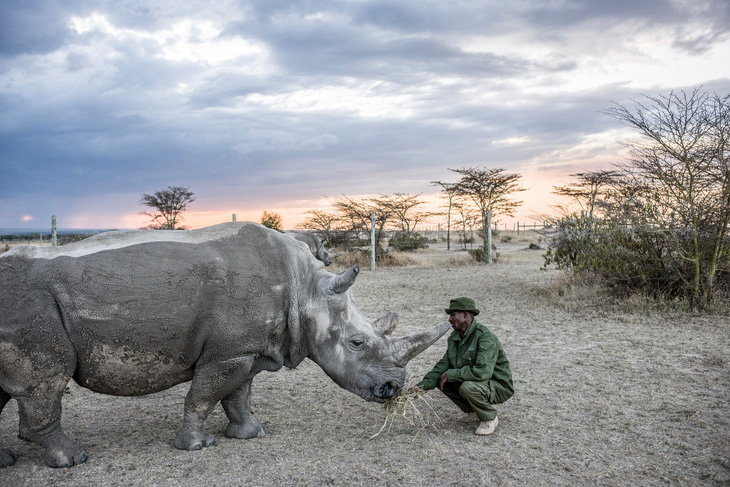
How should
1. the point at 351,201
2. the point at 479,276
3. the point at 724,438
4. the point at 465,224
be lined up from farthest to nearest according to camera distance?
1. the point at 465,224
2. the point at 351,201
3. the point at 479,276
4. the point at 724,438

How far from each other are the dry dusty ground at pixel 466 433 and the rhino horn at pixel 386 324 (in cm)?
91

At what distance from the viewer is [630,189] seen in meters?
10.6

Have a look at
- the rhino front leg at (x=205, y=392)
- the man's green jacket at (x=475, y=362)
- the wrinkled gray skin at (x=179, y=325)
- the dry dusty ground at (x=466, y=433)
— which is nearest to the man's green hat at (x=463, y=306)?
the man's green jacket at (x=475, y=362)

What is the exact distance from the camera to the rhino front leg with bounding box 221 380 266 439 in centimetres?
461

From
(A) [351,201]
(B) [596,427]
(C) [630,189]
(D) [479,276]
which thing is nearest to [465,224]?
(A) [351,201]

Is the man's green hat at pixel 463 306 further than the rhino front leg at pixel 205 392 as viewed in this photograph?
Yes

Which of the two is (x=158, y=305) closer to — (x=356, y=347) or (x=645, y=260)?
(x=356, y=347)

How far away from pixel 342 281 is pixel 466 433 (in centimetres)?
175

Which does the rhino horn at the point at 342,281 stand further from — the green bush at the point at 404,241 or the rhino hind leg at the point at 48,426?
the green bush at the point at 404,241

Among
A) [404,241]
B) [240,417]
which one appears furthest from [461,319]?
[404,241]

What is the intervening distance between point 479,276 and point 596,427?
1207 centimetres

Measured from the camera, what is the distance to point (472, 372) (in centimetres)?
472

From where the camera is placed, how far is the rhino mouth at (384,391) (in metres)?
4.26

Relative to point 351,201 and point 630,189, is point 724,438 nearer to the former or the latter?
point 630,189
